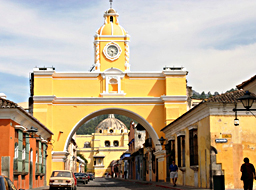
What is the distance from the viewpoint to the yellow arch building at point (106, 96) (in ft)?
110

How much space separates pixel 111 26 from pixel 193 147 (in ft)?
48.9

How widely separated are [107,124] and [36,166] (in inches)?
3583

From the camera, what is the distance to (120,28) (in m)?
35.9

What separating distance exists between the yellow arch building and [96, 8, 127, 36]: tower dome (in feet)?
6.21

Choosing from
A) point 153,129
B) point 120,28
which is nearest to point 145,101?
point 153,129

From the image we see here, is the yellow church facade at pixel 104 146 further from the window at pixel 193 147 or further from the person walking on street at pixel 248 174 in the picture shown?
the person walking on street at pixel 248 174

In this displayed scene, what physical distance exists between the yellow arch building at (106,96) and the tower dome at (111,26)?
6.21 ft

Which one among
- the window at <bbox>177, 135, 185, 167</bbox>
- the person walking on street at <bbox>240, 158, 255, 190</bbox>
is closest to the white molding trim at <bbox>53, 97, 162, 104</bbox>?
the window at <bbox>177, 135, 185, 167</bbox>

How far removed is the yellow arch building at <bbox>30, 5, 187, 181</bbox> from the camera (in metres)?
33.5

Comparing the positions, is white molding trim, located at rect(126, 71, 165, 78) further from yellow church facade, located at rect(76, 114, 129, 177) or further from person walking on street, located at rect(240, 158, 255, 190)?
yellow church facade, located at rect(76, 114, 129, 177)

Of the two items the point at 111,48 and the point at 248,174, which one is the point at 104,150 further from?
the point at 248,174

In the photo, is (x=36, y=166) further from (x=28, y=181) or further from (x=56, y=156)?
(x=56, y=156)

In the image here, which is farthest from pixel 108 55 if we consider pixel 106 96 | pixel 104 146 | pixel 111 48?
pixel 104 146

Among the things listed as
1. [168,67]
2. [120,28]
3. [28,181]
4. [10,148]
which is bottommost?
[28,181]
